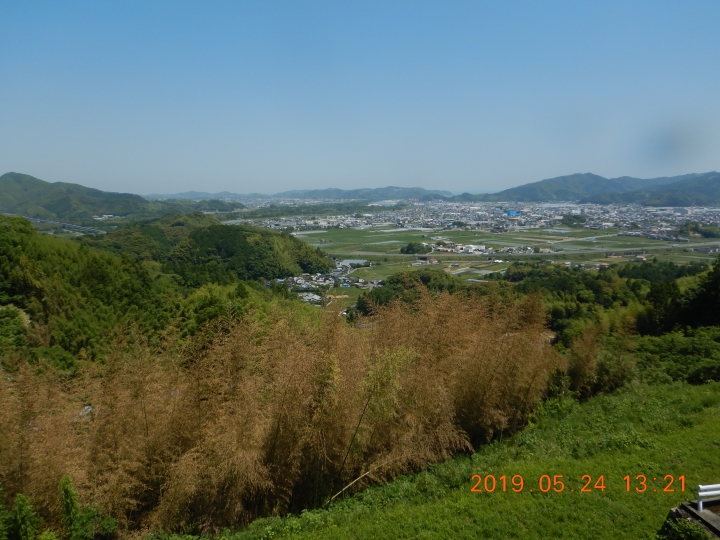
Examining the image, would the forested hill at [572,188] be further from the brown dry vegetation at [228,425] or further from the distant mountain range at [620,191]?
the brown dry vegetation at [228,425]

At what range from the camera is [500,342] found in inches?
267

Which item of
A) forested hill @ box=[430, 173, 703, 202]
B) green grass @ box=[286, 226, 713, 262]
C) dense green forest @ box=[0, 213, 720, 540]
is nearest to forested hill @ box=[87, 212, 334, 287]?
green grass @ box=[286, 226, 713, 262]

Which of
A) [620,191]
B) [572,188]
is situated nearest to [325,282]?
[572,188]

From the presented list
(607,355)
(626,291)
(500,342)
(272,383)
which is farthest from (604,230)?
(272,383)

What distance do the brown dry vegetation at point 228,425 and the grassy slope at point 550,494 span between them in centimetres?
48

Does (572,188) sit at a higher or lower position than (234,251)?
higher

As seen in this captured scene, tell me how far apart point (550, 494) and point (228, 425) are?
4.23 metres

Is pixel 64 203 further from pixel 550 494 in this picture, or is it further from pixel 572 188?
pixel 572 188

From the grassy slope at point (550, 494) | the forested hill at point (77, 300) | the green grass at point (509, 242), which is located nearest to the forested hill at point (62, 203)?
the green grass at point (509, 242)

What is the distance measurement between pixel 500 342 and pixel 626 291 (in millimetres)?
16220
